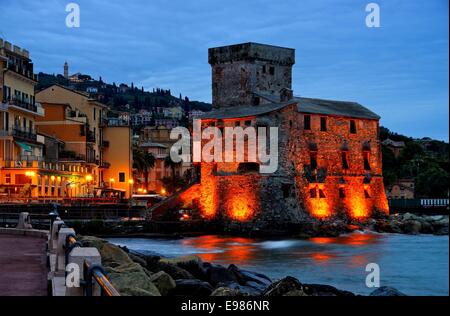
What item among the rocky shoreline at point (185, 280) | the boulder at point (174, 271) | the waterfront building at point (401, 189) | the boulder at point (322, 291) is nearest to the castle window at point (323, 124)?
the waterfront building at point (401, 189)

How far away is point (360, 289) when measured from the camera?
90.9 ft

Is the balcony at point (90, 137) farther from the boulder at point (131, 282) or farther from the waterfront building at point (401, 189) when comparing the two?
the boulder at point (131, 282)

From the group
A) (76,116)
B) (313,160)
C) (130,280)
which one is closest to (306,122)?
(313,160)

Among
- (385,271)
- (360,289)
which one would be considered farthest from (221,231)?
(360,289)

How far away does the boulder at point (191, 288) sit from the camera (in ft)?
60.2

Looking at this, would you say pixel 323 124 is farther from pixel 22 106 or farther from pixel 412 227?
pixel 22 106

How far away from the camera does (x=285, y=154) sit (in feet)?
188

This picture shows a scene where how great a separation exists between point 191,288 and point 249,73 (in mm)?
45294

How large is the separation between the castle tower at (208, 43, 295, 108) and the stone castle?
84mm

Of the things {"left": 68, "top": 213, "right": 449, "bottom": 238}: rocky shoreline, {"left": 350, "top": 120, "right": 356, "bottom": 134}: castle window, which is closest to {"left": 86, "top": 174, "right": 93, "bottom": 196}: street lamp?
{"left": 68, "top": 213, "right": 449, "bottom": 238}: rocky shoreline

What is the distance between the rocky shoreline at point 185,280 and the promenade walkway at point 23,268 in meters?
1.39
